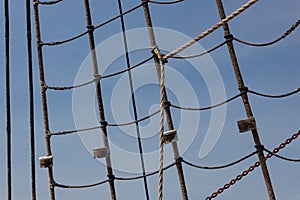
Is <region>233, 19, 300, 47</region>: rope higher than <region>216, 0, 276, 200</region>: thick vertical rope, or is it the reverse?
<region>233, 19, 300, 47</region>: rope

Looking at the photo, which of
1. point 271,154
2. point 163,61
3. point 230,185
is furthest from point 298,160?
point 163,61

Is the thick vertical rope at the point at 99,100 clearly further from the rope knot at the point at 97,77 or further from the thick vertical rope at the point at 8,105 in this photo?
the thick vertical rope at the point at 8,105

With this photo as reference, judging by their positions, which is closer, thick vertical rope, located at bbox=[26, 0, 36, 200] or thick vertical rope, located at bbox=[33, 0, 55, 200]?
thick vertical rope, located at bbox=[26, 0, 36, 200]

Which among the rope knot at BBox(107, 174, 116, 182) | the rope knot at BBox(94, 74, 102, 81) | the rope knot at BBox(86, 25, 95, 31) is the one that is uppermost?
the rope knot at BBox(86, 25, 95, 31)

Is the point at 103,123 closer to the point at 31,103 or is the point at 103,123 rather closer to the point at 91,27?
the point at 31,103

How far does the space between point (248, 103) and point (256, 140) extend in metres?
0.28

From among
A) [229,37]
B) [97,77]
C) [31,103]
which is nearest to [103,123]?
[97,77]

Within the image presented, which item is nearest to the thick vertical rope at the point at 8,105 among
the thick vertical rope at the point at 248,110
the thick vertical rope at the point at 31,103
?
the thick vertical rope at the point at 31,103

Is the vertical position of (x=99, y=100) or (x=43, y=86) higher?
(x=43, y=86)

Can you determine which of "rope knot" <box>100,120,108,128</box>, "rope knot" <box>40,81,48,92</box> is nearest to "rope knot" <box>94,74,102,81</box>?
"rope knot" <box>100,120,108,128</box>

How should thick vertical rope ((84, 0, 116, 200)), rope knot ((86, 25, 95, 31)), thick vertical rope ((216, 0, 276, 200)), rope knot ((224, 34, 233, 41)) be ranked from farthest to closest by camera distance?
1. rope knot ((86, 25, 95, 31))
2. thick vertical rope ((84, 0, 116, 200))
3. rope knot ((224, 34, 233, 41))
4. thick vertical rope ((216, 0, 276, 200))

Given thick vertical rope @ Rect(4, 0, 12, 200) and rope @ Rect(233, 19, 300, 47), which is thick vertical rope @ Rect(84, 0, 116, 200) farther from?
rope @ Rect(233, 19, 300, 47)

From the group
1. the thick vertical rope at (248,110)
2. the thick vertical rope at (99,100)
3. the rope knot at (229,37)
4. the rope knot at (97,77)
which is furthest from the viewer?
the rope knot at (97,77)

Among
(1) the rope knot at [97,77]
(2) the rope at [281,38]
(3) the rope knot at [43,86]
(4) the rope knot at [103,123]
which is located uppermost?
(3) the rope knot at [43,86]
